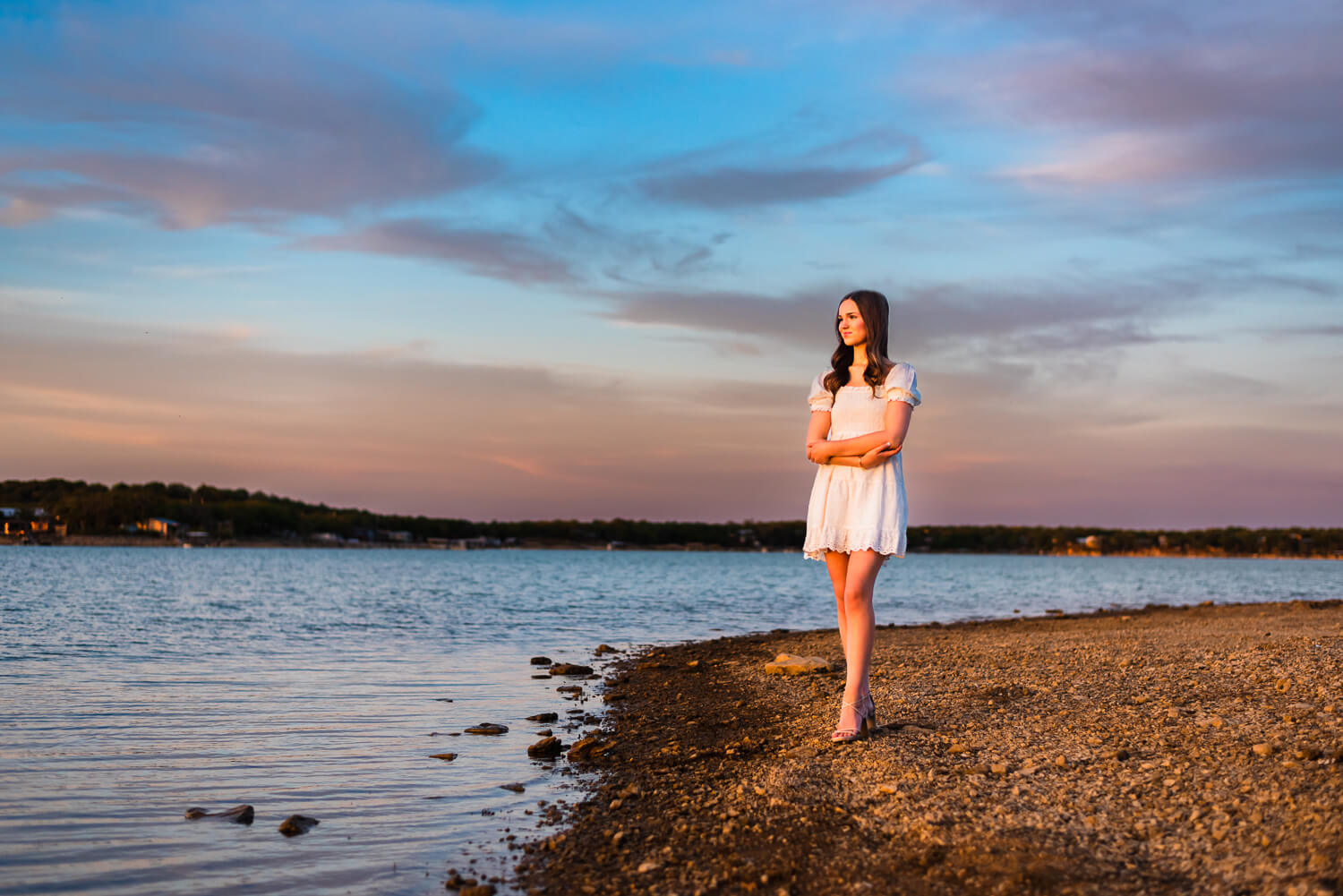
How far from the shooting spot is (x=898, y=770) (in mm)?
6617

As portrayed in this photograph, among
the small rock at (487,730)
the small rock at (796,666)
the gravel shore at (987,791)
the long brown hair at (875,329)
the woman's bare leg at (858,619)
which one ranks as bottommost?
the small rock at (487,730)

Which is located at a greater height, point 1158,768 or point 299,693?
point 1158,768

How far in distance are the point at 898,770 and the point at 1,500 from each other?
607ft

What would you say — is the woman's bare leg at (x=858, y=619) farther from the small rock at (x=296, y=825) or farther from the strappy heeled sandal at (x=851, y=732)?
the small rock at (x=296, y=825)

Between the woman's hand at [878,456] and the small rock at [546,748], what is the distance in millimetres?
4235

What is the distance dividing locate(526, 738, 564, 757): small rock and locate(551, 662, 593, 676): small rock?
6.01 meters

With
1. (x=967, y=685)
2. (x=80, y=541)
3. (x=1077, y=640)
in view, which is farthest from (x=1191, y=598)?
(x=80, y=541)

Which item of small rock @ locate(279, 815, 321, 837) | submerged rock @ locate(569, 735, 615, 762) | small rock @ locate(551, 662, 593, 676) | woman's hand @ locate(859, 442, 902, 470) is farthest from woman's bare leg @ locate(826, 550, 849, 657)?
small rock @ locate(551, 662, 593, 676)

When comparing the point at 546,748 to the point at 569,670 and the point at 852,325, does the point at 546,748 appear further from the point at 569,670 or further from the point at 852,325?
the point at 569,670

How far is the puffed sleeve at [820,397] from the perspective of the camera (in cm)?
735

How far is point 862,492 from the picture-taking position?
6.99 m

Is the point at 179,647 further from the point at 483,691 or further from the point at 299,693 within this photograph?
the point at 483,691

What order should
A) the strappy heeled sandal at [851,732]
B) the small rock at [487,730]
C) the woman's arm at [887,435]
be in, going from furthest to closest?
the small rock at [487,730] < the strappy heeled sandal at [851,732] < the woman's arm at [887,435]

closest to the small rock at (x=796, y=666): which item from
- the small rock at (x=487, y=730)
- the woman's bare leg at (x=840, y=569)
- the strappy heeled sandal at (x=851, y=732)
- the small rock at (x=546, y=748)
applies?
the small rock at (x=487, y=730)
